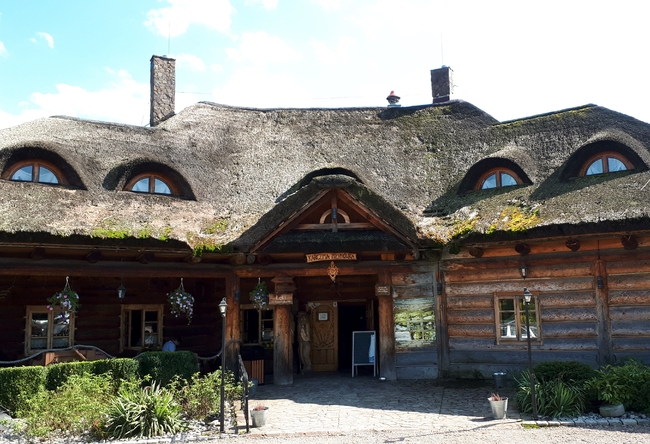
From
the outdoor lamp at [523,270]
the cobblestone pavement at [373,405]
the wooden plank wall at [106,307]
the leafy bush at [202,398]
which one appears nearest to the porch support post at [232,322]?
the cobblestone pavement at [373,405]

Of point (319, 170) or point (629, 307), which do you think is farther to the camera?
point (319, 170)

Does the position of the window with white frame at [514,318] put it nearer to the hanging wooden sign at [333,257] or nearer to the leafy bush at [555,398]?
the leafy bush at [555,398]

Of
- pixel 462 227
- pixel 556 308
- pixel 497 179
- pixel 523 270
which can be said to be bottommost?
pixel 556 308

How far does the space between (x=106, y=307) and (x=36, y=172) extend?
3.81 meters

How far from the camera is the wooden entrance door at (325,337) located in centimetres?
1614

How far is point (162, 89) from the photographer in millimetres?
20094

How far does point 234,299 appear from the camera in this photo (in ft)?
45.3

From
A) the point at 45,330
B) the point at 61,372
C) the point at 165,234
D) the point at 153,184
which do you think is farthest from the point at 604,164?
the point at 45,330

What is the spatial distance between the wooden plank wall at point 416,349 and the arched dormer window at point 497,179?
2.62 m

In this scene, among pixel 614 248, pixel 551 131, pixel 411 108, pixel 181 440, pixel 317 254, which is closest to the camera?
pixel 181 440

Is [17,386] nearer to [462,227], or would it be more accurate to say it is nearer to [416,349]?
[416,349]

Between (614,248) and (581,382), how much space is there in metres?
3.28

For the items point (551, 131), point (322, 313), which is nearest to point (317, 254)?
point (322, 313)

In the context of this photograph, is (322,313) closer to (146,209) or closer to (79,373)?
(146,209)
